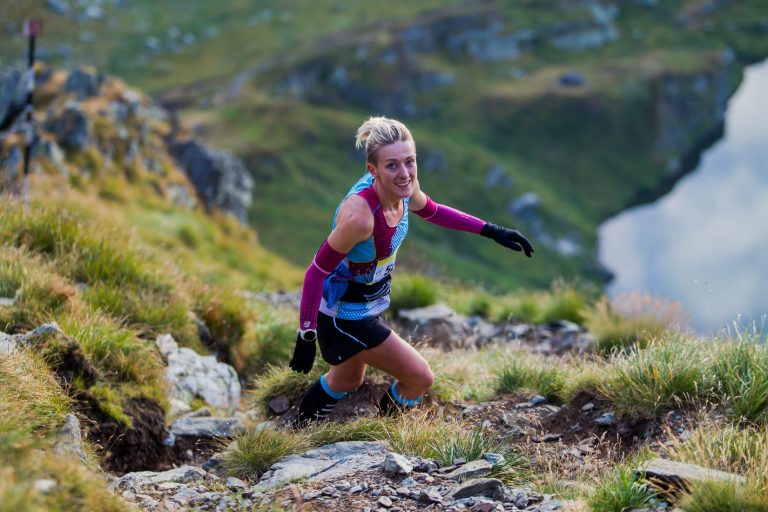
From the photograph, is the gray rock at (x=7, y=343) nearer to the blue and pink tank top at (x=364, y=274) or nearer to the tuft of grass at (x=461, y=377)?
the blue and pink tank top at (x=364, y=274)

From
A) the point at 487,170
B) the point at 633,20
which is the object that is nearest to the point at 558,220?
the point at 487,170

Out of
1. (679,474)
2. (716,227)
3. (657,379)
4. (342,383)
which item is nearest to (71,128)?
(342,383)

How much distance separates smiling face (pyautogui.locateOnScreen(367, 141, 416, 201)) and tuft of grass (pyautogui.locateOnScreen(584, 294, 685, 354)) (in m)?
5.13

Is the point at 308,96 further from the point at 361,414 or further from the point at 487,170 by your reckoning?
the point at 361,414

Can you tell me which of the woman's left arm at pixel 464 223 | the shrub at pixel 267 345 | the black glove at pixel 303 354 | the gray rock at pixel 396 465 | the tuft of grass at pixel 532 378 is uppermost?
the woman's left arm at pixel 464 223

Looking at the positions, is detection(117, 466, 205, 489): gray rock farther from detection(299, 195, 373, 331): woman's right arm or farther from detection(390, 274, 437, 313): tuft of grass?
detection(390, 274, 437, 313): tuft of grass

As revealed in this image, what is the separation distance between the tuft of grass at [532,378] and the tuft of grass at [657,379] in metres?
0.78

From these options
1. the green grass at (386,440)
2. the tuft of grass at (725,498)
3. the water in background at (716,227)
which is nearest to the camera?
the tuft of grass at (725,498)

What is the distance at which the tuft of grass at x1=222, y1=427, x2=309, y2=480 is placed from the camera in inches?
258

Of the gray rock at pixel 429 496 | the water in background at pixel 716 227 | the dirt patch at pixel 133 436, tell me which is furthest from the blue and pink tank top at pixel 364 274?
the water in background at pixel 716 227

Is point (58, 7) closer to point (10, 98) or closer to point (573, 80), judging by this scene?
point (573, 80)

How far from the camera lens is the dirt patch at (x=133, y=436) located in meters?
7.42

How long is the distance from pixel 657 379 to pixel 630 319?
436cm

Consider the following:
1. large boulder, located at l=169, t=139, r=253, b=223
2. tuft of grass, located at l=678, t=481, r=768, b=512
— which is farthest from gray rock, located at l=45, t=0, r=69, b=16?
tuft of grass, located at l=678, t=481, r=768, b=512
